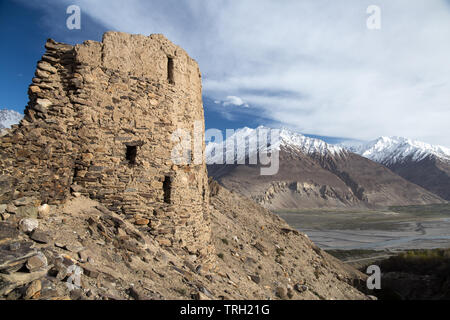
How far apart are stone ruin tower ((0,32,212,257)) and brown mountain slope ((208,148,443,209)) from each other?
307 ft

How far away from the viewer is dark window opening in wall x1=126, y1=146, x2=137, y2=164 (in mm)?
6473

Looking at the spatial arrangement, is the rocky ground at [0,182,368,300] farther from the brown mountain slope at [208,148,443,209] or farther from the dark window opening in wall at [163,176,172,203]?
the brown mountain slope at [208,148,443,209]

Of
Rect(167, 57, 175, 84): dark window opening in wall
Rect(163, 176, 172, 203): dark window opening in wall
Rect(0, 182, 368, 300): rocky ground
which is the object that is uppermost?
Rect(167, 57, 175, 84): dark window opening in wall

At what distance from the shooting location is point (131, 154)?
6547mm

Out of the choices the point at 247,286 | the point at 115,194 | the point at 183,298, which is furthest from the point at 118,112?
the point at 247,286

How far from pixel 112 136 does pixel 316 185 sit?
128m

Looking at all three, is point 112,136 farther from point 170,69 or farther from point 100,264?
point 100,264

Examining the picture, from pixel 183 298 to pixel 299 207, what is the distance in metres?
110

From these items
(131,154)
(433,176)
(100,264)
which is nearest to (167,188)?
(131,154)

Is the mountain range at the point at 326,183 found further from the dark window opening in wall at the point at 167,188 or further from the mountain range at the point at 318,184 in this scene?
the dark window opening in wall at the point at 167,188

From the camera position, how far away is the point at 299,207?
10944 centimetres

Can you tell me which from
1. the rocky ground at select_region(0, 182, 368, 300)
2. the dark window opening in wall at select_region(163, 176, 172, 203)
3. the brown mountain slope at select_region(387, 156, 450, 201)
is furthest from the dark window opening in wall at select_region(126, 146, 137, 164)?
the brown mountain slope at select_region(387, 156, 450, 201)

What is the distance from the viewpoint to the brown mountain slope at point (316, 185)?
10794 centimetres
